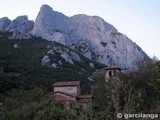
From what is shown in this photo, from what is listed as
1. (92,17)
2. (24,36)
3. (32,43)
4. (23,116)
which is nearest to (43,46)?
(32,43)

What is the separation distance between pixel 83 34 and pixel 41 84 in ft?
249

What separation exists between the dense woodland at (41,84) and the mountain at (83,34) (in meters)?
14.5

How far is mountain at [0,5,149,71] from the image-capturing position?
12294 centimetres

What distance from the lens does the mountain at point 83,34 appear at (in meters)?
123

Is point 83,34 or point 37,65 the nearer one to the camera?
point 37,65

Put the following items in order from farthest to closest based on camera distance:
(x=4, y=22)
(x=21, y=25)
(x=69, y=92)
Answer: (x=4, y=22)
(x=21, y=25)
(x=69, y=92)

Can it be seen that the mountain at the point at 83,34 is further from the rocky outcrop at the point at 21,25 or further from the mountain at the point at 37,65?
the mountain at the point at 37,65

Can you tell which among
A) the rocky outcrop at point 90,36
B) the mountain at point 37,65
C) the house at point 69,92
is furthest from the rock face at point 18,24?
the house at point 69,92

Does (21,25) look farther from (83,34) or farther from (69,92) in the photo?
(69,92)

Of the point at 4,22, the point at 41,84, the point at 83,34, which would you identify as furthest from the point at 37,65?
the point at 4,22

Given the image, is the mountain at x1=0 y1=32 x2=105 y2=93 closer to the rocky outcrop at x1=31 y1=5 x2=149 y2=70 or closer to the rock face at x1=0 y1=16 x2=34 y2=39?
the rocky outcrop at x1=31 y1=5 x2=149 y2=70

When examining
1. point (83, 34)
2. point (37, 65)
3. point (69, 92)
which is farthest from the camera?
point (83, 34)

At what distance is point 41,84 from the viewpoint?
66188 millimetres

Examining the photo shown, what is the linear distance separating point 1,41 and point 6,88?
4660 cm
